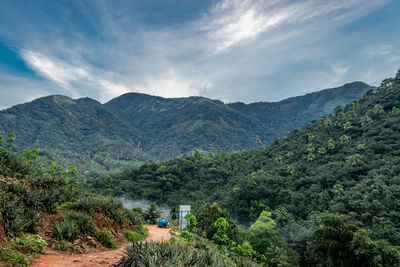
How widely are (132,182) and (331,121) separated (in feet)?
218

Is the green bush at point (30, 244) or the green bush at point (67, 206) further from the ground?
the green bush at point (67, 206)

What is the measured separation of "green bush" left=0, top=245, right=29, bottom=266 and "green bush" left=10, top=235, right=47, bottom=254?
15.8 inches

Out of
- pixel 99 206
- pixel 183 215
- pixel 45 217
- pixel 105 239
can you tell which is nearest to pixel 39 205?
pixel 45 217

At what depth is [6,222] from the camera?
4613 mm

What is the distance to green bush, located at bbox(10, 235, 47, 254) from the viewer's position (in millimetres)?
4311

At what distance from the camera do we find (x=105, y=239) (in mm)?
6430

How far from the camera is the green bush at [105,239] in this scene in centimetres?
634

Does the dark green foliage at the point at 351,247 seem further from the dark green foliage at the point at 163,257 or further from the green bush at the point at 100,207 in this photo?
the dark green foliage at the point at 163,257

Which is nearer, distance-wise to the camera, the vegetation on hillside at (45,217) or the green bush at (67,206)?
the vegetation on hillside at (45,217)

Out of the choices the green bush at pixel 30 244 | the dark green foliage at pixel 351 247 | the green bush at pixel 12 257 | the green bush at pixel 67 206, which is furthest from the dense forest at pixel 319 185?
the green bush at pixel 12 257

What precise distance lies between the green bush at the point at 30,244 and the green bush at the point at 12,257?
40 centimetres


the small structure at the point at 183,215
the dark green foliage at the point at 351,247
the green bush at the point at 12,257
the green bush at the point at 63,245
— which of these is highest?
the green bush at the point at 12,257

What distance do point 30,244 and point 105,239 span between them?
216cm

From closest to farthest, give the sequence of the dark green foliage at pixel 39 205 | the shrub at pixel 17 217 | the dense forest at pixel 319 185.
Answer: the shrub at pixel 17 217
the dark green foliage at pixel 39 205
the dense forest at pixel 319 185
